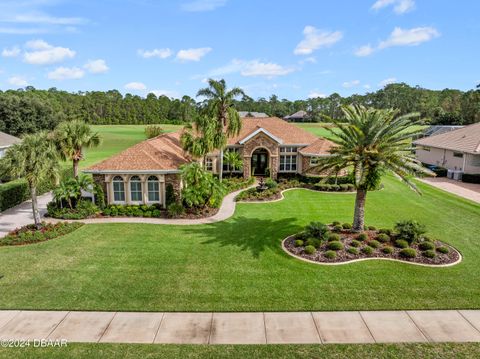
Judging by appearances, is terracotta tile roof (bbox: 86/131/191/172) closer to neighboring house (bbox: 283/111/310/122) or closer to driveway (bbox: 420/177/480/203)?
driveway (bbox: 420/177/480/203)

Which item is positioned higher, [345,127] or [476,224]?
[345,127]

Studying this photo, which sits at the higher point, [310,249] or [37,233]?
[310,249]

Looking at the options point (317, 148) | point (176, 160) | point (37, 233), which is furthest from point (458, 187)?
point (37, 233)

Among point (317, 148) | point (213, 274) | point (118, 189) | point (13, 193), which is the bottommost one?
point (213, 274)

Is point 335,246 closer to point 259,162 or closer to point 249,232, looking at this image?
point 249,232

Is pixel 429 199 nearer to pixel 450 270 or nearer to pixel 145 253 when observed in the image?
pixel 450 270

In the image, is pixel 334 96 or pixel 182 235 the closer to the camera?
pixel 182 235

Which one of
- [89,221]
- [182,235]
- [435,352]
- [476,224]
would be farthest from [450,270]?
[89,221]
